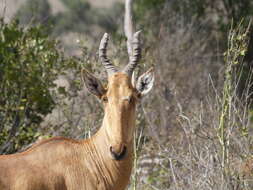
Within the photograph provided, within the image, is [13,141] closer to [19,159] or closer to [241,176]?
[19,159]

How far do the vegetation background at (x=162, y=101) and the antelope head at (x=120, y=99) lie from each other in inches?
37.4

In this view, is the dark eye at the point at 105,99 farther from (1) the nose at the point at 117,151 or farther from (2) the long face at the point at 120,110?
(1) the nose at the point at 117,151

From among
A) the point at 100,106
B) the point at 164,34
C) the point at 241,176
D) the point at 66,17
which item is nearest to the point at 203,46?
the point at 164,34

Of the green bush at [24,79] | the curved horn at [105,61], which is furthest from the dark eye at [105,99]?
the green bush at [24,79]

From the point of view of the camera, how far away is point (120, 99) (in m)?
7.45

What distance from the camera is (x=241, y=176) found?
8.20 metres

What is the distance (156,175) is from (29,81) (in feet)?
10.1

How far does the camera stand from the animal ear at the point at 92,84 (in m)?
7.71

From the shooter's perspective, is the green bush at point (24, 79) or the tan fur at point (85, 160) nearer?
the tan fur at point (85, 160)

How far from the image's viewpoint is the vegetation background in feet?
27.2

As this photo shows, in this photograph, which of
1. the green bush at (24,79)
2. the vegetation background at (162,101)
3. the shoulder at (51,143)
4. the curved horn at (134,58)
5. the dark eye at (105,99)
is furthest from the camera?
the green bush at (24,79)

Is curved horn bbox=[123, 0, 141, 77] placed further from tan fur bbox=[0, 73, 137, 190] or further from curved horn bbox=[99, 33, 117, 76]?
tan fur bbox=[0, 73, 137, 190]

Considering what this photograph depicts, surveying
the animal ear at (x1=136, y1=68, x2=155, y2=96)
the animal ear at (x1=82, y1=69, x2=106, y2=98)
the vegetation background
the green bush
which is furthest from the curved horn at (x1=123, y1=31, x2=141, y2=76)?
the green bush

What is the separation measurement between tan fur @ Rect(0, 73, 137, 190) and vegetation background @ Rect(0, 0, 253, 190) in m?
1.12
